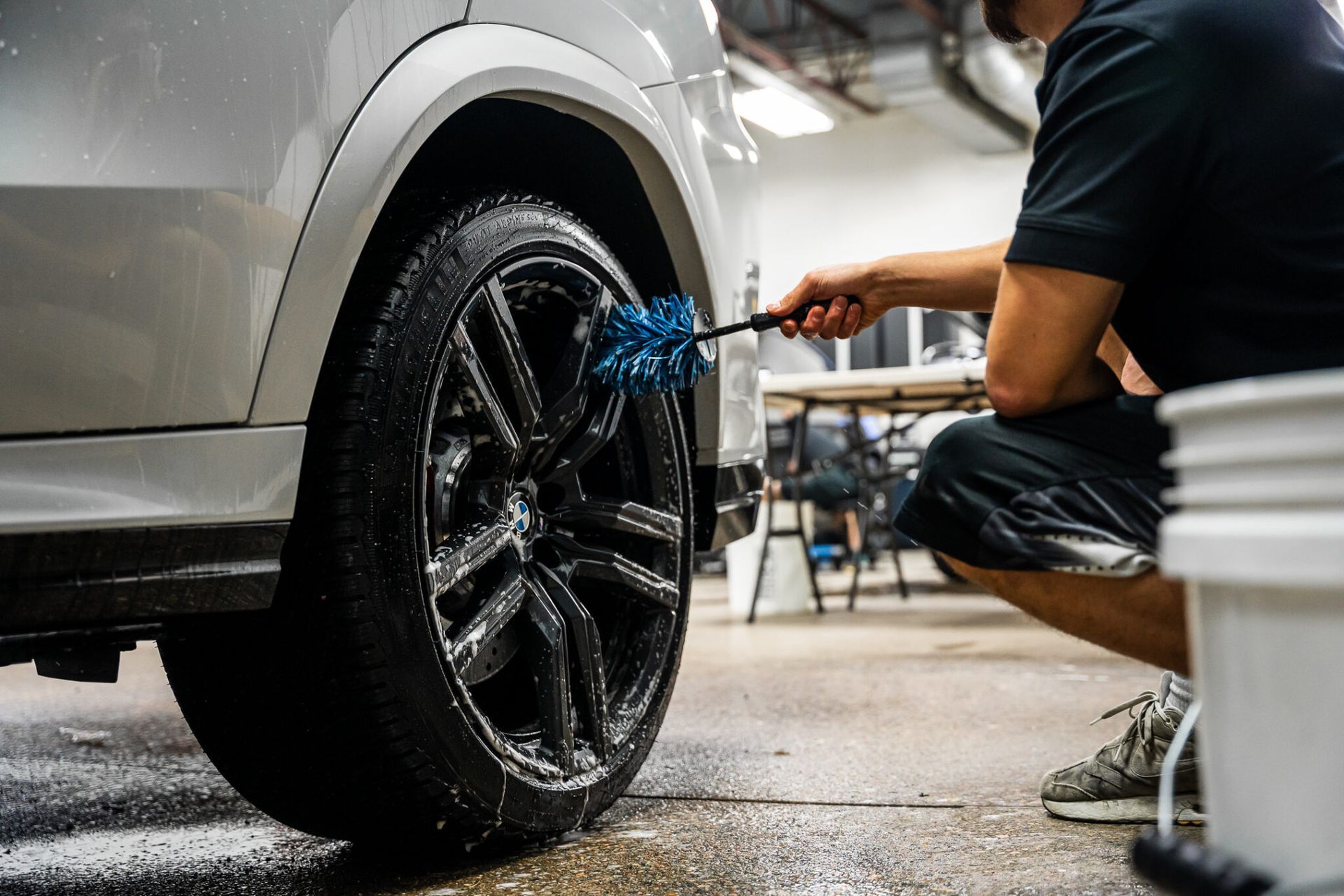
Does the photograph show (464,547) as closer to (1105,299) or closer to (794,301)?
(794,301)

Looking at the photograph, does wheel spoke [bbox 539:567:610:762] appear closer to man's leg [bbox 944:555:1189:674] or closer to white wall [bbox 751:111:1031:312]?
man's leg [bbox 944:555:1189:674]

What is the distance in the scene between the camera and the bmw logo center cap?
153 centimetres

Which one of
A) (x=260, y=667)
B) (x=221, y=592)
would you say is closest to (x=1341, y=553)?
(x=221, y=592)

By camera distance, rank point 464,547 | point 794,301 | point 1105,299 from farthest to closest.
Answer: point 794,301
point 464,547
point 1105,299

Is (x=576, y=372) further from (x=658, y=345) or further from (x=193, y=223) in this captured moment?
Result: (x=193, y=223)

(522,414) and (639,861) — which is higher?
(522,414)

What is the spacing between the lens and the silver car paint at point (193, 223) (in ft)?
3.29

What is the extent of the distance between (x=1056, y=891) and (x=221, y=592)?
91 cm

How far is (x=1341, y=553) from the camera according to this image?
65 cm

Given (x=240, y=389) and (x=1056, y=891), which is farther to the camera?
(x=1056, y=891)

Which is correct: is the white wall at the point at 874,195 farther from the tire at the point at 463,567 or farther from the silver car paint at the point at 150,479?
the silver car paint at the point at 150,479

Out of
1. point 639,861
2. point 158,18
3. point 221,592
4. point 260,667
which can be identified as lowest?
point 639,861

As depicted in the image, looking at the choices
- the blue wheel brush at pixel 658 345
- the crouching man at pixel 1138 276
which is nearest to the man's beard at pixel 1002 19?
the crouching man at pixel 1138 276

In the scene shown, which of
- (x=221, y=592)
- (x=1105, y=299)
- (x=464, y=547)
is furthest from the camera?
(x=464, y=547)
